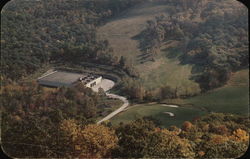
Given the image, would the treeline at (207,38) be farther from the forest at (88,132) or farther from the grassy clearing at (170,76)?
the forest at (88,132)

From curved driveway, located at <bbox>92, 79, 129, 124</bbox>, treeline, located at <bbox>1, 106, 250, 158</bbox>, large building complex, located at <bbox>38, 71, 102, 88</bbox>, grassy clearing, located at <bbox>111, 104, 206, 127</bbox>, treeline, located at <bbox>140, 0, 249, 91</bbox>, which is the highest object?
treeline, located at <bbox>140, 0, 249, 91</bbox>

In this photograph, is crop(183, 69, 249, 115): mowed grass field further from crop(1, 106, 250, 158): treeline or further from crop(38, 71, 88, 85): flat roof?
crop(38, 71, 88, 85): flat roof

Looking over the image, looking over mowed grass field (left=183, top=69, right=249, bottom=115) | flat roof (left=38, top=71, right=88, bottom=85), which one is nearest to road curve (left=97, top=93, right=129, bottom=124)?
flat roof (left=38, top=71, right=88, bottom=85)

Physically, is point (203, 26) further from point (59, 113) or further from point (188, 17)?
point (59, 113)

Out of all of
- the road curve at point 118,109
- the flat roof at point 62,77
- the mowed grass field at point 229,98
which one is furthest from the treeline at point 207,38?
the flat roof at point 62,77

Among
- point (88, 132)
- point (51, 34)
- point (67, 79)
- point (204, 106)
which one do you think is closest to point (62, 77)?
point (67, 79)

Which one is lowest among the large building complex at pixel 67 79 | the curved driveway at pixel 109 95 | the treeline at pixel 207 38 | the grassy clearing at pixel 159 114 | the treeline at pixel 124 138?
the treeline at pixel 124 138
